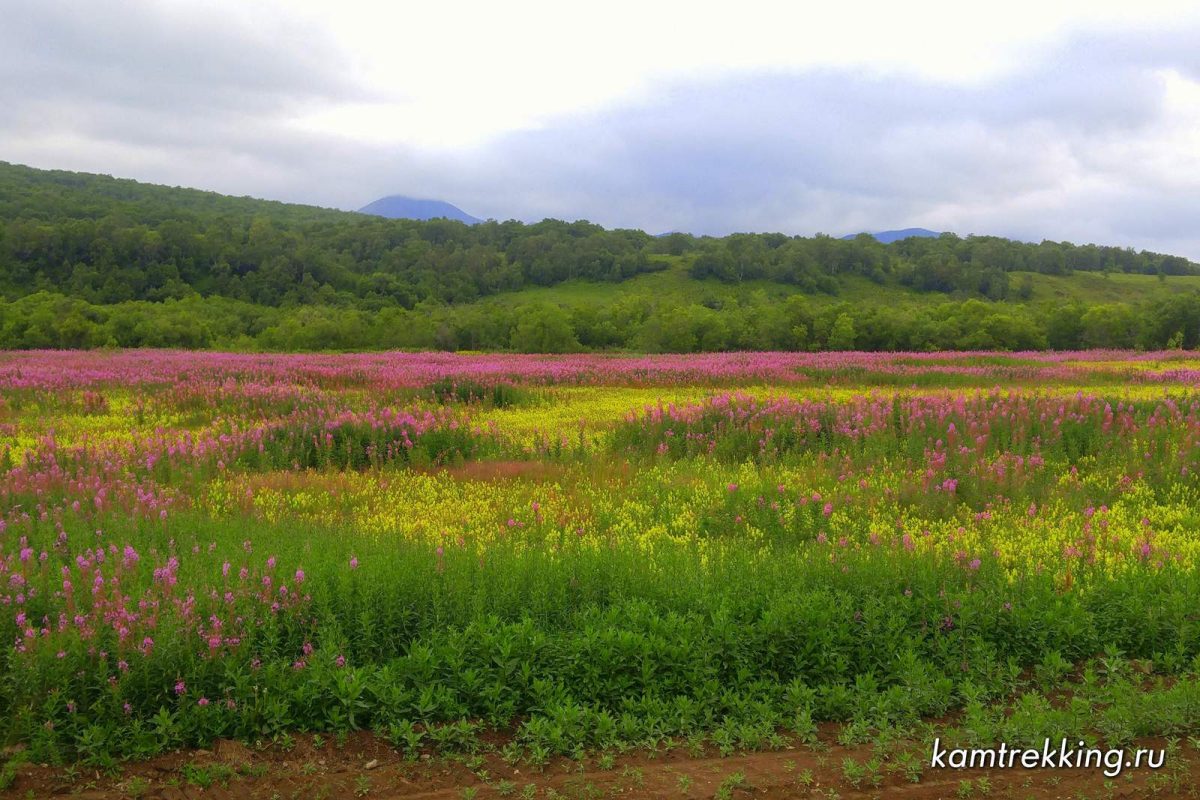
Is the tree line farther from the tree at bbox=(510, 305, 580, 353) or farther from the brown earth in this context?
the brown earth

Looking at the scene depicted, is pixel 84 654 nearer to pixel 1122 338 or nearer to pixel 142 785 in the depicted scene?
pixel 142 785

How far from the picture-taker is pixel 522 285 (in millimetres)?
116000

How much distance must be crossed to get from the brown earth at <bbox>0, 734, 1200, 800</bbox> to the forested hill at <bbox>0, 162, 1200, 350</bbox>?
46489mm

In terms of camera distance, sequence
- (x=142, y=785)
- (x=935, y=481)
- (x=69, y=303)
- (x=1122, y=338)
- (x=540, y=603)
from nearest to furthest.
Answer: (x=142, y=785) < (x=540, y=603) < (x=935, y=481) < (x=1122, y=338) < (x=69, y=303)

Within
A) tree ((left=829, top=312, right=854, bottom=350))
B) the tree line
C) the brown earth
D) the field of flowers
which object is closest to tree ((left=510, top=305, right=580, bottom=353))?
the tree line

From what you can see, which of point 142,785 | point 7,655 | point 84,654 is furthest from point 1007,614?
point 7,655

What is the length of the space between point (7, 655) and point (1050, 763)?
6.01m

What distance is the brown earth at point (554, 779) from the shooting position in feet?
12.8

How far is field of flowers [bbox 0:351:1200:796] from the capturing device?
4.47 m

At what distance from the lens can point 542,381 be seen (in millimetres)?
24094

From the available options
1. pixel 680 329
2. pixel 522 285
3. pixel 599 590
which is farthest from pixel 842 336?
pixel 522 285

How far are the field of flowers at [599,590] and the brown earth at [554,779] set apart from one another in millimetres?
136

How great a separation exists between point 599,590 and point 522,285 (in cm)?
11230

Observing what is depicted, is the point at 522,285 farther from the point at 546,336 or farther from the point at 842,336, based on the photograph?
the point at 842,336
